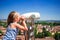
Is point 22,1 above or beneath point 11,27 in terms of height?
above

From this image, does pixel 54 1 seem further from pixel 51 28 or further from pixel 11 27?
pixel 11 27

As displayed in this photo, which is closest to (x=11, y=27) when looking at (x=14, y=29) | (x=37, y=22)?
(x=14, y=29)

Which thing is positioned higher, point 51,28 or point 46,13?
point 46,13

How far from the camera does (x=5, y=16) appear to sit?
3158 millimetres

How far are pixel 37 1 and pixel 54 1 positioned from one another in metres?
0.25

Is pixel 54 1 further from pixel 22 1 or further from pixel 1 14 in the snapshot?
pixel 1 14

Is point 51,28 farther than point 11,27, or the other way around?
point 51,28

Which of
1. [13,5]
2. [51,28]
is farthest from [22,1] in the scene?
[51,28]

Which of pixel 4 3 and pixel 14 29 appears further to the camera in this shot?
pixel 4 3

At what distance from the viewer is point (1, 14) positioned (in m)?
3.21

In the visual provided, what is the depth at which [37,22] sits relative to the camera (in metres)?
3.11

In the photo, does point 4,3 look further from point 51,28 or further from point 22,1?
point 51,28

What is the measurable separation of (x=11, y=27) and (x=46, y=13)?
3.56 feet

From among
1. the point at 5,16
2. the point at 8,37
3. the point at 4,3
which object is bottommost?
the point at 8,37
